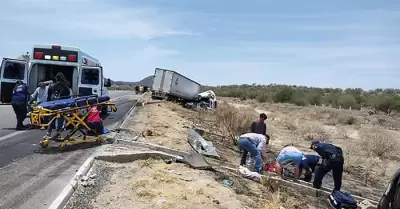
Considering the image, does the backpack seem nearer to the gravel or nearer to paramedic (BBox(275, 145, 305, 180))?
paramedic (BBox(275, 145, 305, 180))

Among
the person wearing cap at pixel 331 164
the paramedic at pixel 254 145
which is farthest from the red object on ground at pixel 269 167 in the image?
the person wearing cap at pixel 331 164

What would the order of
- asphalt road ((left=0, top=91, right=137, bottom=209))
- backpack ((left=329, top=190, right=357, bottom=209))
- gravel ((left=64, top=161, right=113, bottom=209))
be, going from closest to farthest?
gravel ((left=64, top=161, right=113, bottom=209)), asphalt road ((left=0, top=91, right=137, bottom=209)), backpack ((left=329, top=190, right=357, bottom=209))

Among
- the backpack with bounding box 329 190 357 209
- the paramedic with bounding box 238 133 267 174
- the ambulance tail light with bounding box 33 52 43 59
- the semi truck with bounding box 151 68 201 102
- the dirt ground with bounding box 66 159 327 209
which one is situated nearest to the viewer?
the dirt ground with bounding box 66 159 327 209

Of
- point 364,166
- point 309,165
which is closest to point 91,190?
point 309,165

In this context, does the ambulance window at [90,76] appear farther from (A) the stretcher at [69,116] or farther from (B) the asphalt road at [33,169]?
(A) the stretcher at [69,116]

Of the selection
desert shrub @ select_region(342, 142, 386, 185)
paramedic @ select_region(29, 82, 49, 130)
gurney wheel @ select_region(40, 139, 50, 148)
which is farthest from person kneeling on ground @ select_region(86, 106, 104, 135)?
desert shrub @ select_region(342, 142, 386, 185)

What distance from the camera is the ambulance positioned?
54.8 ft

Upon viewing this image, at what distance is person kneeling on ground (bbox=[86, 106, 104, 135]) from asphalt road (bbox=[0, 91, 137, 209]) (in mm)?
527

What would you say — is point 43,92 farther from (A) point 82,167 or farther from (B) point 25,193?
(B) point 25,193

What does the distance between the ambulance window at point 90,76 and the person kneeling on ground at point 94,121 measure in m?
5.85

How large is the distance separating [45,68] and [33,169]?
9.32 m

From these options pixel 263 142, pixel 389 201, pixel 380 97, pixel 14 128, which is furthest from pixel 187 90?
pixel 380 97

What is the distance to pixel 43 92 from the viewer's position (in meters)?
14.5

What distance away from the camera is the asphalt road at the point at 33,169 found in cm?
696
